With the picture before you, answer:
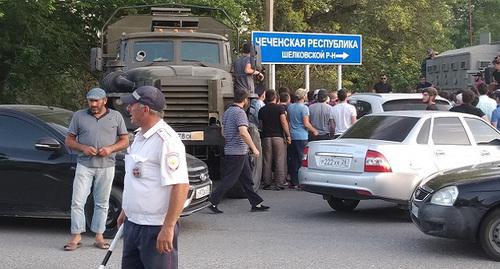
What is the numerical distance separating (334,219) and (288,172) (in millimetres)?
3810

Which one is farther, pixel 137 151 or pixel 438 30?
pixel 438 30

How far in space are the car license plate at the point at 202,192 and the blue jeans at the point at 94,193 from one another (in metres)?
1.18

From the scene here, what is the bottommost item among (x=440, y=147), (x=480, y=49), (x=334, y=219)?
(x=334, y=219)

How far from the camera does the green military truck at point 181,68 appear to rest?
11.2 m

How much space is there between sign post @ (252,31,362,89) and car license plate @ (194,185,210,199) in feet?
30.0

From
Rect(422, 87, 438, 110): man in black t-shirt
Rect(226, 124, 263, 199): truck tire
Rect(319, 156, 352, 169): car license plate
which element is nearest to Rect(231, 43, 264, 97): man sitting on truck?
Rect(226, 124, 263, 199): truck tire

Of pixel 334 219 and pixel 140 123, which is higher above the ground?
pixel 140 123

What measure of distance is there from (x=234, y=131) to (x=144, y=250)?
5494 millimetres

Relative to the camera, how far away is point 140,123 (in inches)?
181

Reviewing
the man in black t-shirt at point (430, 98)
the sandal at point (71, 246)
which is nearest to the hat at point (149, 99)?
the sandal at point (71, 246)

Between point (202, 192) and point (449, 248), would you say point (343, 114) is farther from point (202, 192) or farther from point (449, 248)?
point (449, 248)

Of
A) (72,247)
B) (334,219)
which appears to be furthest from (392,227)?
(72,247)

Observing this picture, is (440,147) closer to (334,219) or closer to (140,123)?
(334,219)

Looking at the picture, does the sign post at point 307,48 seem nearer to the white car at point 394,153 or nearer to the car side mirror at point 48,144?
the white car at point 394,153
